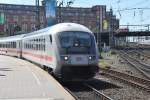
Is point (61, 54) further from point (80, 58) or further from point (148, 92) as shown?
point (148, 92)

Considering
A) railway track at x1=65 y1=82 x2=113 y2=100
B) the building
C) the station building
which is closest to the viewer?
railway track at x1=65 y1=82 x2=113 y2=100

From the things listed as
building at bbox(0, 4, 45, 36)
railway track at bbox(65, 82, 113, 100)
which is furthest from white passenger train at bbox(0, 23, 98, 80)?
building at bbox(0, 4, 45, 36)

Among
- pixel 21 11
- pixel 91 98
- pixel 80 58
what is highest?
pixel 21 11

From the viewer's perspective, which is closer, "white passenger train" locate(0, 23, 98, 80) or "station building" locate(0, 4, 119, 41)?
"white passenger train" locate(0, 23, 98, 80)

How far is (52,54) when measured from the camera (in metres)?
20.4

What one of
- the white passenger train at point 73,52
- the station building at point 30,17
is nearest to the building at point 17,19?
the station building at point 30,17

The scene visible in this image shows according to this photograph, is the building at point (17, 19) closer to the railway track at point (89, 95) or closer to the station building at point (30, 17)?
the station building at point (30, 17)

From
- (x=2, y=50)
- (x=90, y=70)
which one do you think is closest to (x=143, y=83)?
(x=90, y=70)

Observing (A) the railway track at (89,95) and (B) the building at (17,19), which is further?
(B) the building at (17,19)

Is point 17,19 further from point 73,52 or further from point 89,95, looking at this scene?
point 89,95

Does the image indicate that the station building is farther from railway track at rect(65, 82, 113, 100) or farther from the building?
railway track at rect(65, 82, 113, 100)

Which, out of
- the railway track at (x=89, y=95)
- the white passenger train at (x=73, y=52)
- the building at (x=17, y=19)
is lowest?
the railway track at (x=89, y=95)

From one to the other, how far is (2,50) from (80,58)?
52.3m

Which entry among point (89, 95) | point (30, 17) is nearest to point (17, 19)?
point (30, 17)
